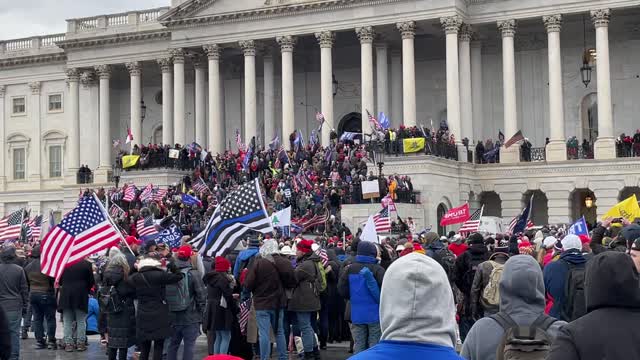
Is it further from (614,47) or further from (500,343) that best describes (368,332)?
(614,47)

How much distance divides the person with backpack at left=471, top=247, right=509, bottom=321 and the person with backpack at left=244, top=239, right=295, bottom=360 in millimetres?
3439

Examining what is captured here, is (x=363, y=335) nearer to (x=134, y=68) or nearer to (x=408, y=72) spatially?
(x=408, y=72)

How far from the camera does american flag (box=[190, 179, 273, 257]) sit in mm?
18500

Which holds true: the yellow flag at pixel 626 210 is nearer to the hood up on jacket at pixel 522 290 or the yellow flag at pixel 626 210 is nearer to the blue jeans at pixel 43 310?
the blue jeans at pixel 43 310

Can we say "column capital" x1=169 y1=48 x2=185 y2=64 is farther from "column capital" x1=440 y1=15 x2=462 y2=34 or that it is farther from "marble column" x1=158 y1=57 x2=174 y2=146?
"column capital" x1=440 y1=15 x2=462 y2=34

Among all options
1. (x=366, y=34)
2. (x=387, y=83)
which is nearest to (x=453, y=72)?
(x=366, y=34)

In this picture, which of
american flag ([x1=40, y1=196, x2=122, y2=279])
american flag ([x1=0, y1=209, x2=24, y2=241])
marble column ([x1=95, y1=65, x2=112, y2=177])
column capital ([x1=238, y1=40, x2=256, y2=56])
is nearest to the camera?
american flag ([x1=40, y1=196, x2=122, y2=279])

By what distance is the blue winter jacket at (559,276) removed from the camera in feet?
40.6

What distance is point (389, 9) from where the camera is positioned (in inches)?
1996

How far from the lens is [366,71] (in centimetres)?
5078

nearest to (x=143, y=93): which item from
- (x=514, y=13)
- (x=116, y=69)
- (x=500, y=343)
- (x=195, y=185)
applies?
(x=116, y=69)

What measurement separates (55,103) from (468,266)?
54.5 meters

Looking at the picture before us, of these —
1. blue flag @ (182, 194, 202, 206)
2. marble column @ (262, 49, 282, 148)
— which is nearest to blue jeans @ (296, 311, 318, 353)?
blue flag @ (182, 194, 202, 206)

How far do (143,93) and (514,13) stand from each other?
24070 mm
